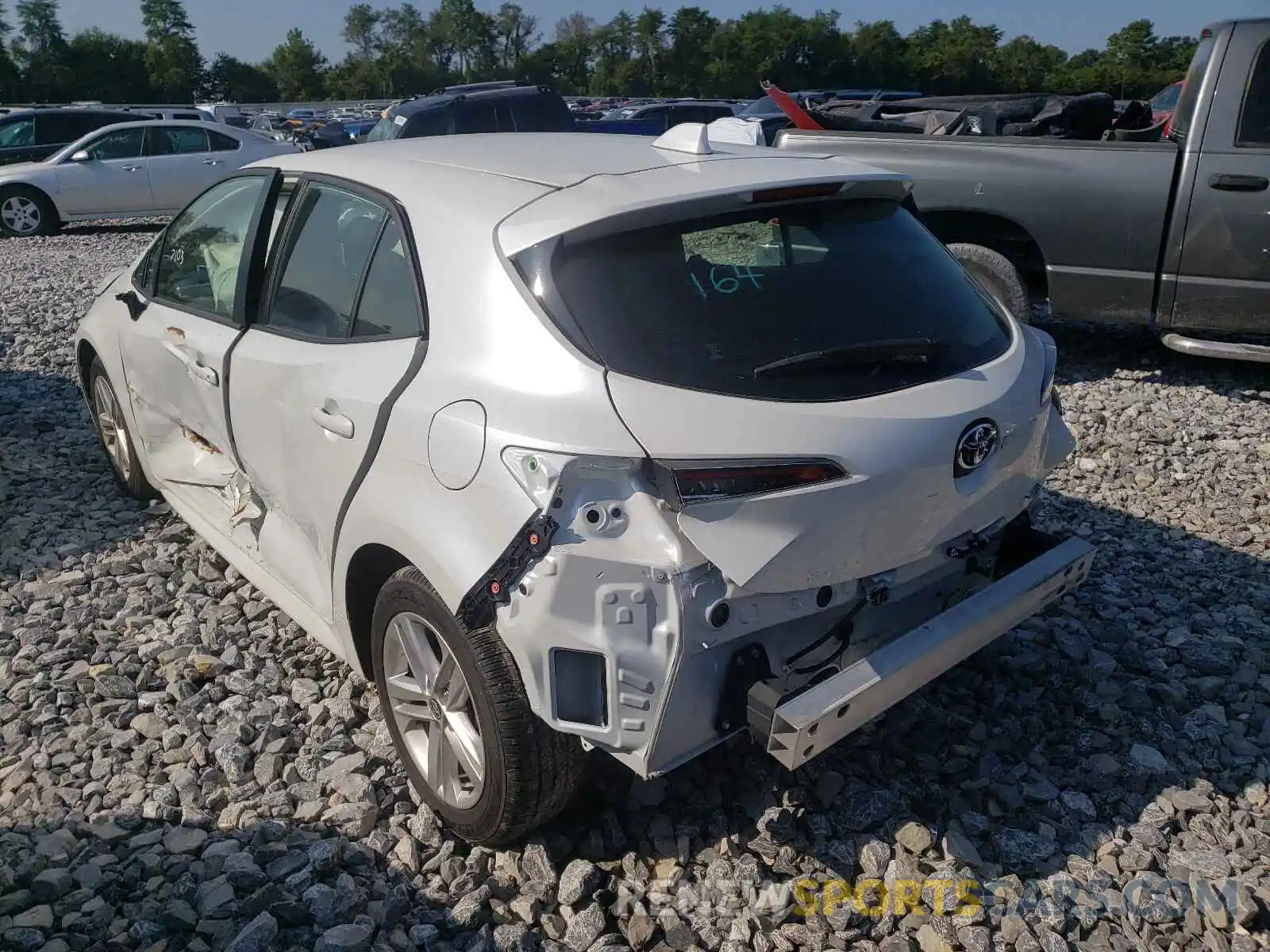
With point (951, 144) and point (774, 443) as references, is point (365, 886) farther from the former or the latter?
point (951, 144)

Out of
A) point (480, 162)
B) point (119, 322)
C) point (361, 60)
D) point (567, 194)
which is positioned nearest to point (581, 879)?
point (567, 194)

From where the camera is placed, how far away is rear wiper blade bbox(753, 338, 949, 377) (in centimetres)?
239

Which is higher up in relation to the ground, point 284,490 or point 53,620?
point 284,490

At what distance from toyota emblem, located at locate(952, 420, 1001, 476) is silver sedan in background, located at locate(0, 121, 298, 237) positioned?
13.8 metres

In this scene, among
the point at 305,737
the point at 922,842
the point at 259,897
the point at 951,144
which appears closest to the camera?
the point at 259,897

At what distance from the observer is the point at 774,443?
221cm

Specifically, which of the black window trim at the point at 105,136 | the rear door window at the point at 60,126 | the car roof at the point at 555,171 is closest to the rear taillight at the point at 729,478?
the car roof at the point at 555,171

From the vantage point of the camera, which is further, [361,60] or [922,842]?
[361,60]

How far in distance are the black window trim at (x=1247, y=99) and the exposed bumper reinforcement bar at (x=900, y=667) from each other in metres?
4.26

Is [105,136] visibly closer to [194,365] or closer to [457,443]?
[194,365]

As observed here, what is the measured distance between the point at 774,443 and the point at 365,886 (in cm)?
156

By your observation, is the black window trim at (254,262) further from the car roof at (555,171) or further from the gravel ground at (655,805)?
the gravel ground at (655,805)

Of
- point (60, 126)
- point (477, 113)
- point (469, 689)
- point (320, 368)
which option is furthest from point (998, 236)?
point (60, 126)

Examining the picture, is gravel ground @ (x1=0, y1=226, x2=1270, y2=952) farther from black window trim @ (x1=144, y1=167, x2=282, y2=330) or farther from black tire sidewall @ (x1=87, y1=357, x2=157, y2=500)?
black window trim @ (x1=144, y1=167, x2=282, y2=330)
